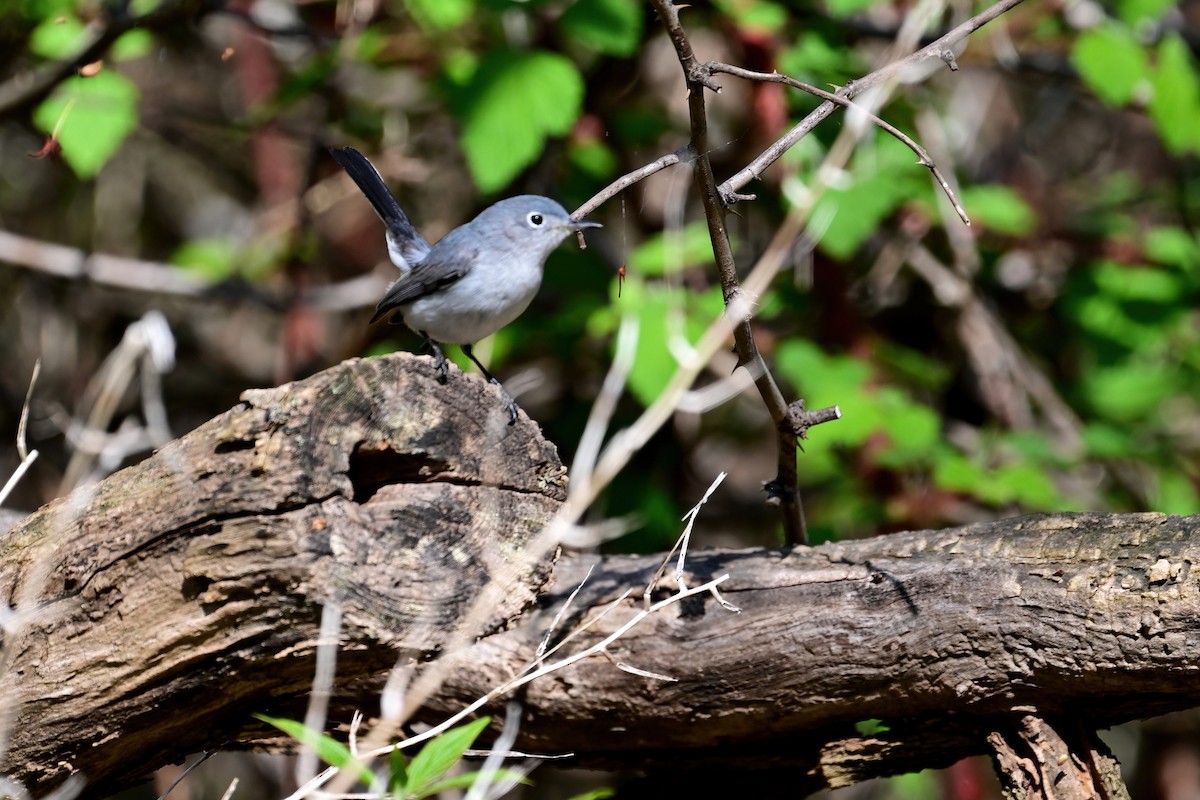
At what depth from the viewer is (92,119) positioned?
12.6 ft

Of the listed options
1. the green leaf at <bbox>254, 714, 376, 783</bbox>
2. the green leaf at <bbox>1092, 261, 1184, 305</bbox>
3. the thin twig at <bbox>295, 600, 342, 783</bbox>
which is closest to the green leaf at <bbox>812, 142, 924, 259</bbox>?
the green leaf at <bbox>1092, 261, 1184, 305</bbox>

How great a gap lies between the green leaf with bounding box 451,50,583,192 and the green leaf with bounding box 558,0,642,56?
12 centimetres

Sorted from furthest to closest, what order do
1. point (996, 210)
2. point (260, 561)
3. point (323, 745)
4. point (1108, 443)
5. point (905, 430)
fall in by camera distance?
point (996, 210), point (1108, 443), point (905, 430), point (260, 561), point (323, 745)

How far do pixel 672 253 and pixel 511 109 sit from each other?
2.33 ft

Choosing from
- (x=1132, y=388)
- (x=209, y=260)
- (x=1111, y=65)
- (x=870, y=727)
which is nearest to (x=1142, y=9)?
(x=1111, y=65)

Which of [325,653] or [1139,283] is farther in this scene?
[1139,283]

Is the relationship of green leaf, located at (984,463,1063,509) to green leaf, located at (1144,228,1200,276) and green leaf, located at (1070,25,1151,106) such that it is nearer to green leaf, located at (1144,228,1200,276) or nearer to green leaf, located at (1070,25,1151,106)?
green leaf, located at (1070,25,1151,106)

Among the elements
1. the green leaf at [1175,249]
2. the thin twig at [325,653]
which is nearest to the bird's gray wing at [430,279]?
the thin twig at [325,653]

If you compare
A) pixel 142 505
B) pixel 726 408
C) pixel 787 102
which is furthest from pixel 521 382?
pixel 726 408

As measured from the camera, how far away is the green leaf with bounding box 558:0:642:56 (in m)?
3.61

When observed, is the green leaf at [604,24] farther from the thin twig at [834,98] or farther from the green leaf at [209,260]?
the green leaf at [209,260]

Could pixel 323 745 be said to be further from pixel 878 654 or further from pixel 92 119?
pixel 92 119

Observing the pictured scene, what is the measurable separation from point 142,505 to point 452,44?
2.85m

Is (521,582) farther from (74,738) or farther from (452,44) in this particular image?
(452,44)
